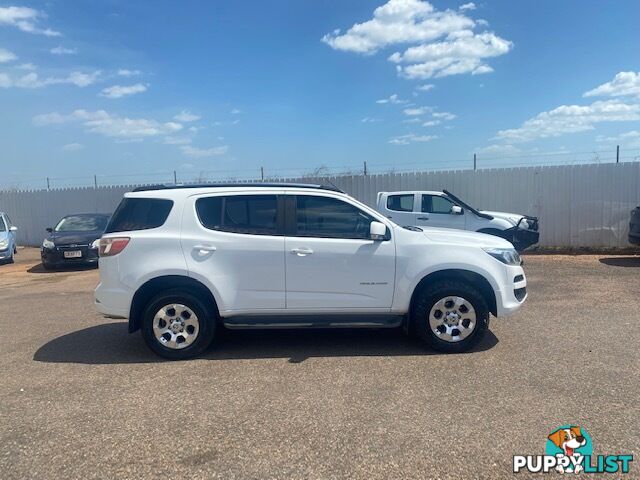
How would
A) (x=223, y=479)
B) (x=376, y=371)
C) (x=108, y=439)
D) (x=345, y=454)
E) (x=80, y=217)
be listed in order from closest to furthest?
(x=223, y=479) < (x=345, y=454) < (x=108, y=439) < (x=376, y=371) < (x=80, y=217)

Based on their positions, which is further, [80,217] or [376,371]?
[80,217]

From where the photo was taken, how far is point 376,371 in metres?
4.85

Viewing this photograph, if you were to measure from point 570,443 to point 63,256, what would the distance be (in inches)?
515

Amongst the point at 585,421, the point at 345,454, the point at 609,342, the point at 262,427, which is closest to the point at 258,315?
the point at 262,427

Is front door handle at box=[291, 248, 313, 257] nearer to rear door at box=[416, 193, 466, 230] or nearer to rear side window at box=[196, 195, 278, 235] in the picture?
rear side window at box=[196, 195, 278, 235]

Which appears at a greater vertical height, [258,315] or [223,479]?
[258,315]

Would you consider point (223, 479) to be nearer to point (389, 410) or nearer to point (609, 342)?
point (389, 410)

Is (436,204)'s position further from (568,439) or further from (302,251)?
(568,439)

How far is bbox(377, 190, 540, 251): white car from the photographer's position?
11852 millimetres

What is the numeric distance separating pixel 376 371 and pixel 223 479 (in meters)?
2.11

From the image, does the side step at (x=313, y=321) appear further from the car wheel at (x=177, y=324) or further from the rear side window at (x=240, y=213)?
the rear side window at (x=240, y=213)

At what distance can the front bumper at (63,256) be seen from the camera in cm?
1323

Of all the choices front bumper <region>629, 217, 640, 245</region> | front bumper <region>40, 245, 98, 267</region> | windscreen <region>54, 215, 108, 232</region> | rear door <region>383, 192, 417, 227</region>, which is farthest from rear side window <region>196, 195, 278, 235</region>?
windscreen <region>54, 215, 108, 232</region>

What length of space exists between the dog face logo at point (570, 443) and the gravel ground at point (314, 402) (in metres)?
0.07
